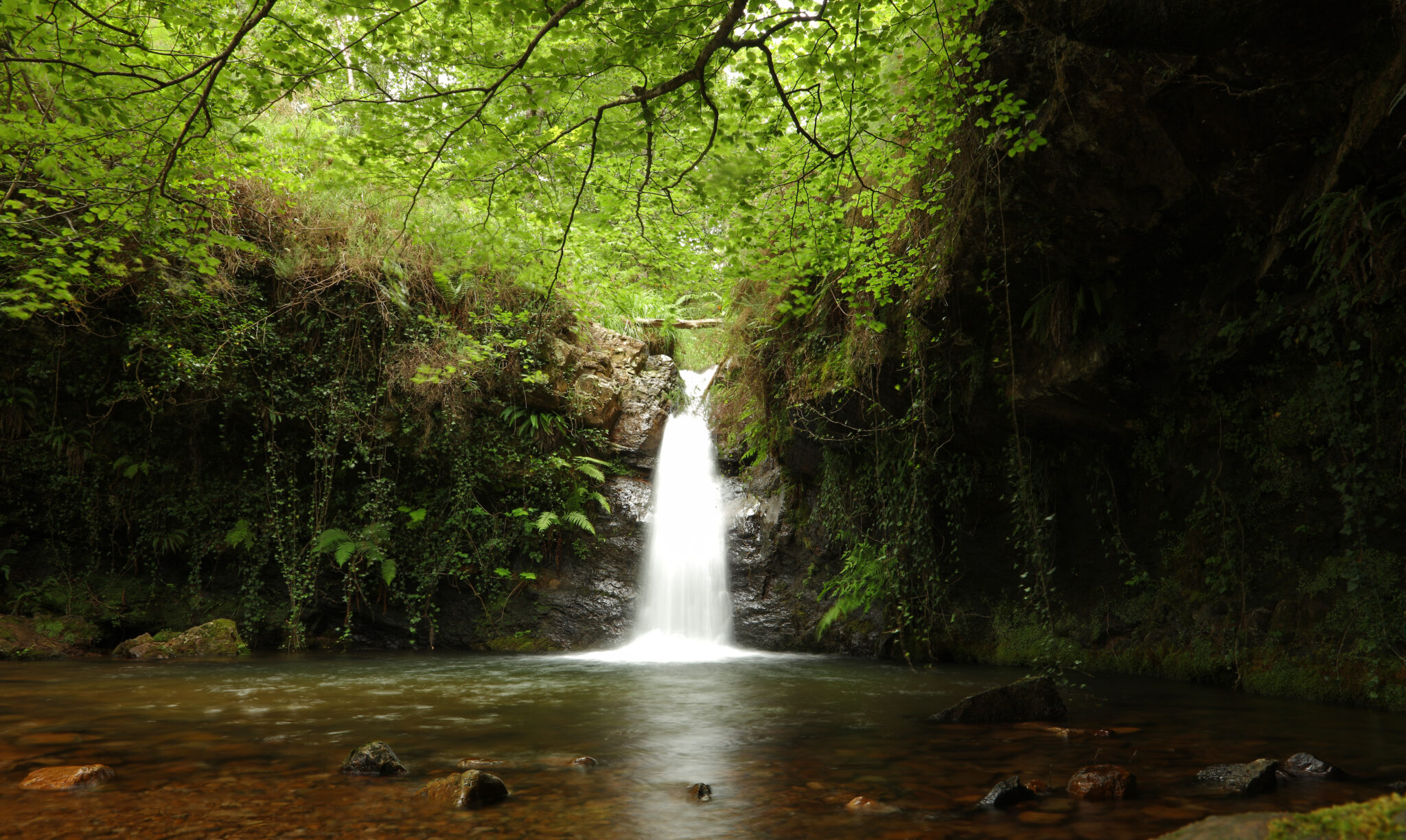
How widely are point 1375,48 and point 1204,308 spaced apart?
2300mm

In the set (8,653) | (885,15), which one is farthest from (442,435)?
(885,15)

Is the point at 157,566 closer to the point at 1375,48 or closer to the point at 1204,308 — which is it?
the point at 1204,308

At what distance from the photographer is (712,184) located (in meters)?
7.02

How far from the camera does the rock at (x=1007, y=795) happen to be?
11.1ft

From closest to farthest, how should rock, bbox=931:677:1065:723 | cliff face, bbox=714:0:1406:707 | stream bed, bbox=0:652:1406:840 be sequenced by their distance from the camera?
1. stream bed, bbox=0:652:1406:840
2. cliff face, bbox=714:0:1406:707
3. rock, bbox=931:677:1065:723

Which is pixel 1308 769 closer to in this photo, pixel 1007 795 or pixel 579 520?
pixel 1007 795

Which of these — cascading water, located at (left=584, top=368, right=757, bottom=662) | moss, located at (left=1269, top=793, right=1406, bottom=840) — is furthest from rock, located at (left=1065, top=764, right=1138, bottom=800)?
cascading water, located at (left=584, top=368, right=757, bottom=662)

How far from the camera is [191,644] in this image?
9.56 meters

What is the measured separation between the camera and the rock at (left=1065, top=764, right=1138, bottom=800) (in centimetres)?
347

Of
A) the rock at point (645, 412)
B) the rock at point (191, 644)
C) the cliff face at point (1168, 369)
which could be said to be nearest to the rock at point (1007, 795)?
the cliff face at point (1168, 369)

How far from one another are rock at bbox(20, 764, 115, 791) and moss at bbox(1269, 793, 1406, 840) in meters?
4.81

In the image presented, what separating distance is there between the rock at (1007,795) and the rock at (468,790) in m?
2.29

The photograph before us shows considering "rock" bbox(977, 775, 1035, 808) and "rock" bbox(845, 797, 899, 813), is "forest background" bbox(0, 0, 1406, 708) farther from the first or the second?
"rock" bbox(845, 797, 899, 813)

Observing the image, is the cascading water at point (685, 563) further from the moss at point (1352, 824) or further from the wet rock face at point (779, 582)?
the moss at point (1352, 824)
